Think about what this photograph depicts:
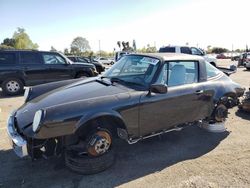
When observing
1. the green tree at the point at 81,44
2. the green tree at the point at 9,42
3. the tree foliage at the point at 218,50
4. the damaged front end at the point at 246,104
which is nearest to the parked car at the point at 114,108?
the damaged front end at the point at 246,104

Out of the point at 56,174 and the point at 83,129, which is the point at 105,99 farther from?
the point at 56,174

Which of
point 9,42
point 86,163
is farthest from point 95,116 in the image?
point 9,42

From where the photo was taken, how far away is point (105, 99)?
12.3 ft

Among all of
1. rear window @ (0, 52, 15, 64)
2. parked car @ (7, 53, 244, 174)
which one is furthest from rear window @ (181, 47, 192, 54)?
parked car @ (7, 53, 244, 174)

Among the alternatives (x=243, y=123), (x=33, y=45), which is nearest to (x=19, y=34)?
(x=33, y=45)

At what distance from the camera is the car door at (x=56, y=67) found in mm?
10711

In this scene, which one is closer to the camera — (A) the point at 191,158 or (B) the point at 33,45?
(A) the point at 191,158

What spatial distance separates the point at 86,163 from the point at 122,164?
2.08ft

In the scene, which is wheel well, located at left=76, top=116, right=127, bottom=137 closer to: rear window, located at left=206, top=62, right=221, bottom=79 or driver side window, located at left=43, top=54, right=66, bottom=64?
rear window, located at left=206, top=62, right=221, bottom=79

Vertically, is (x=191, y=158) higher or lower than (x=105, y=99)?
lower

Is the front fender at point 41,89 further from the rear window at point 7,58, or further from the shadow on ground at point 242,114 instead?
the rear window at point 7,58

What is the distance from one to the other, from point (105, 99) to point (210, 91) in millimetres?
2234

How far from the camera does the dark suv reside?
10148mm

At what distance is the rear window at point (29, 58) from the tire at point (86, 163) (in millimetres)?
7503
